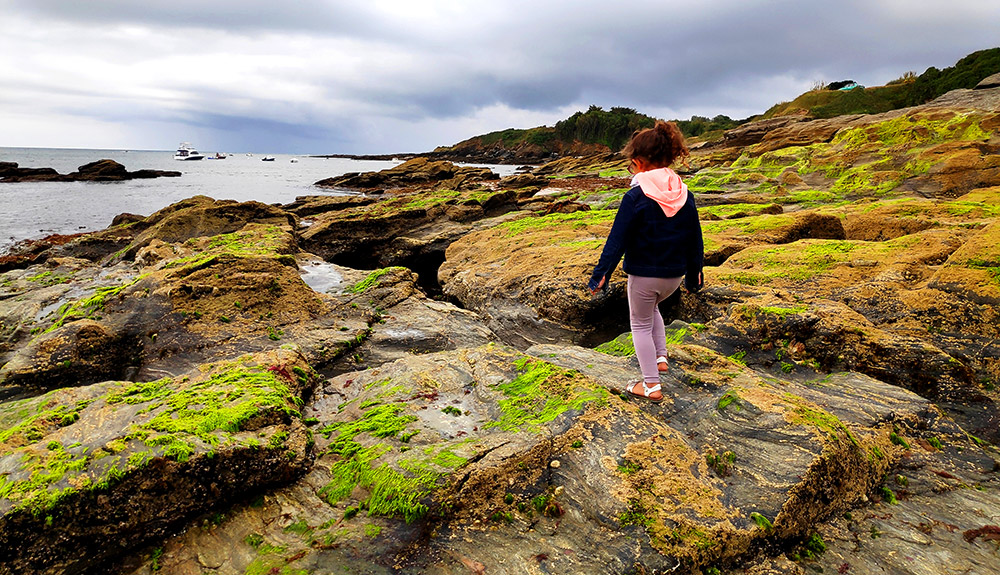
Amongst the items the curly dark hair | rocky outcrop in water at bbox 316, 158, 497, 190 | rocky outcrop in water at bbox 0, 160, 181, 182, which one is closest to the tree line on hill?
the curly dark hair

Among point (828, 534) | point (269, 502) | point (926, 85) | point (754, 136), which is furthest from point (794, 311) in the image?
point (926, 85)

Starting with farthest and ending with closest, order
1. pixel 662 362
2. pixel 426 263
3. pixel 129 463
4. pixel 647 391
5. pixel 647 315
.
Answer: pixel 426 263 < pixel 662 362 < pixel 647 391 < pixel 647 315 < pixel 129 463

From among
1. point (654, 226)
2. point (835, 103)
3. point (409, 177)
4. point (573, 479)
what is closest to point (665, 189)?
point (654, 226)

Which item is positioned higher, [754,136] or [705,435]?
[754,136]

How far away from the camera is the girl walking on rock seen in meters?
4.73

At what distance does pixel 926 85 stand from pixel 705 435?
222 ft

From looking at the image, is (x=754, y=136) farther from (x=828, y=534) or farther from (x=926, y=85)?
(x=828, y=534)

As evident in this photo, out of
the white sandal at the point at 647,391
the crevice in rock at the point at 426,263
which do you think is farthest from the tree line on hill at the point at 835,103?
the crevice in rock at the point at 426,263

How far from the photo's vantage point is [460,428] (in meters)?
5.16

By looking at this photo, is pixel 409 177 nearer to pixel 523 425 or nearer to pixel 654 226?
pixel 654 226

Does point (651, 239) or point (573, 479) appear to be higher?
point (651, 239)

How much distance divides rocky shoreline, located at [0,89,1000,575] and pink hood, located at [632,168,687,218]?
2.25 metres

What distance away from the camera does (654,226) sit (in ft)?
15.6

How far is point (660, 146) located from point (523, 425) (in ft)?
11.1
